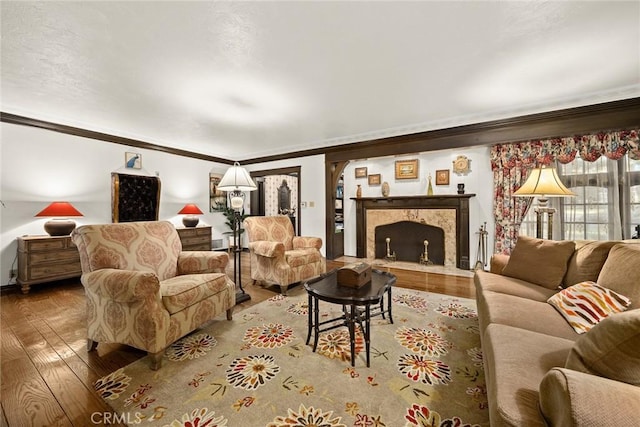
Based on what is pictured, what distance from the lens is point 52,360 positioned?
1.79 metres

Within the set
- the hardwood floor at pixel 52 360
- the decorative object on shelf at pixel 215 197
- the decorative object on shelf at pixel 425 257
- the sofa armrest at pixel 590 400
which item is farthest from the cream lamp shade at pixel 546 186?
the decorative object on shelf at pixel 215 197

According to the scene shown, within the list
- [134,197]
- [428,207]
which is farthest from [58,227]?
[428,207]

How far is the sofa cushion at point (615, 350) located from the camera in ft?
2.23

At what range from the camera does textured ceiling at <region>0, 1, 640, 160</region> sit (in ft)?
5.87

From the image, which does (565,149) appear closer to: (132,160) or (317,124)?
(317,124)

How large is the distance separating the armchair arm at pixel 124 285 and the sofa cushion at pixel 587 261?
114 inches

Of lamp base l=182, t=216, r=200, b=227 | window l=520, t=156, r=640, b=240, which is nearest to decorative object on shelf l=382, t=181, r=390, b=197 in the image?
window l=520, t=156, r=640, b=240

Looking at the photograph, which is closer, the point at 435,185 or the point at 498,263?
the point at 498,263

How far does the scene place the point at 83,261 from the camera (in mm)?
1924

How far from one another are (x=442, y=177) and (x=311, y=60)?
341 cm

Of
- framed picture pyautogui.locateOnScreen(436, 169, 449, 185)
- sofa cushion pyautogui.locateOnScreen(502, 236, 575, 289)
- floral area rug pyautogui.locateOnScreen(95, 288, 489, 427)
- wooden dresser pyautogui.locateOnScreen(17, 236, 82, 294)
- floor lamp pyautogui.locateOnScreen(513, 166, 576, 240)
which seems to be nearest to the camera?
floral area rug pyautogui.locateOnScreen(95, 288, 489, 427)

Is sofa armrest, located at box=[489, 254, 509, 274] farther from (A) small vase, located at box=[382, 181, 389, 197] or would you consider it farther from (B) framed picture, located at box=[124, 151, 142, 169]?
(B) framed picture, located at box=[124, 151, 142, 169]

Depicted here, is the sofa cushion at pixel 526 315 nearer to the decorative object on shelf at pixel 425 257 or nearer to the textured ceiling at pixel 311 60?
the textured ceiling at pixel 311 60

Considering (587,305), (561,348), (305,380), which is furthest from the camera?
(305,380)
